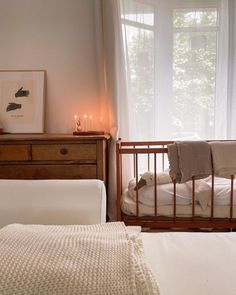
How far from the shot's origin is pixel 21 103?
2.58 m

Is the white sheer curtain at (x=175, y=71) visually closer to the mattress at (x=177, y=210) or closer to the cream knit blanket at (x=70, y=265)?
→ the mattress at (x=177, y=210)

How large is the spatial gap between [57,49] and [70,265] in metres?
2.38

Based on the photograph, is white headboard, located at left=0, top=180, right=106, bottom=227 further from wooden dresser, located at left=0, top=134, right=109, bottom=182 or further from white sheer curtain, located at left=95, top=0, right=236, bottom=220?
white sheer curtain, located at left=95, top=0, right=236, bottom=220

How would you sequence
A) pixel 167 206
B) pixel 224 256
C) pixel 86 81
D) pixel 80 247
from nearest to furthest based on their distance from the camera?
pixel 80 247 < pixel 224 256 < pixel 167 206 < pixel 86 81

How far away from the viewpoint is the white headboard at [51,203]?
109cm

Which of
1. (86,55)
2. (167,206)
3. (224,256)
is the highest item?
(86,55)

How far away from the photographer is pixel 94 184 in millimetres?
1210

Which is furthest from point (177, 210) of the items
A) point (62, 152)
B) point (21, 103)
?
point (21, 103)

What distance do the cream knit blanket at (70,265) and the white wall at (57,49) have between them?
1986mm

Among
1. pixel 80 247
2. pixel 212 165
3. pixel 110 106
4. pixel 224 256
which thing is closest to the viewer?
pixel 80 247

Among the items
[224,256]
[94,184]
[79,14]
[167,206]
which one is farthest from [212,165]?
[79,14]

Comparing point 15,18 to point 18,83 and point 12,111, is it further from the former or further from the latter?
point 12,111

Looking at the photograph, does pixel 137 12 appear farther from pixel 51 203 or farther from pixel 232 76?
pixel 51 203

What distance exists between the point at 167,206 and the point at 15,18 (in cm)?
220
